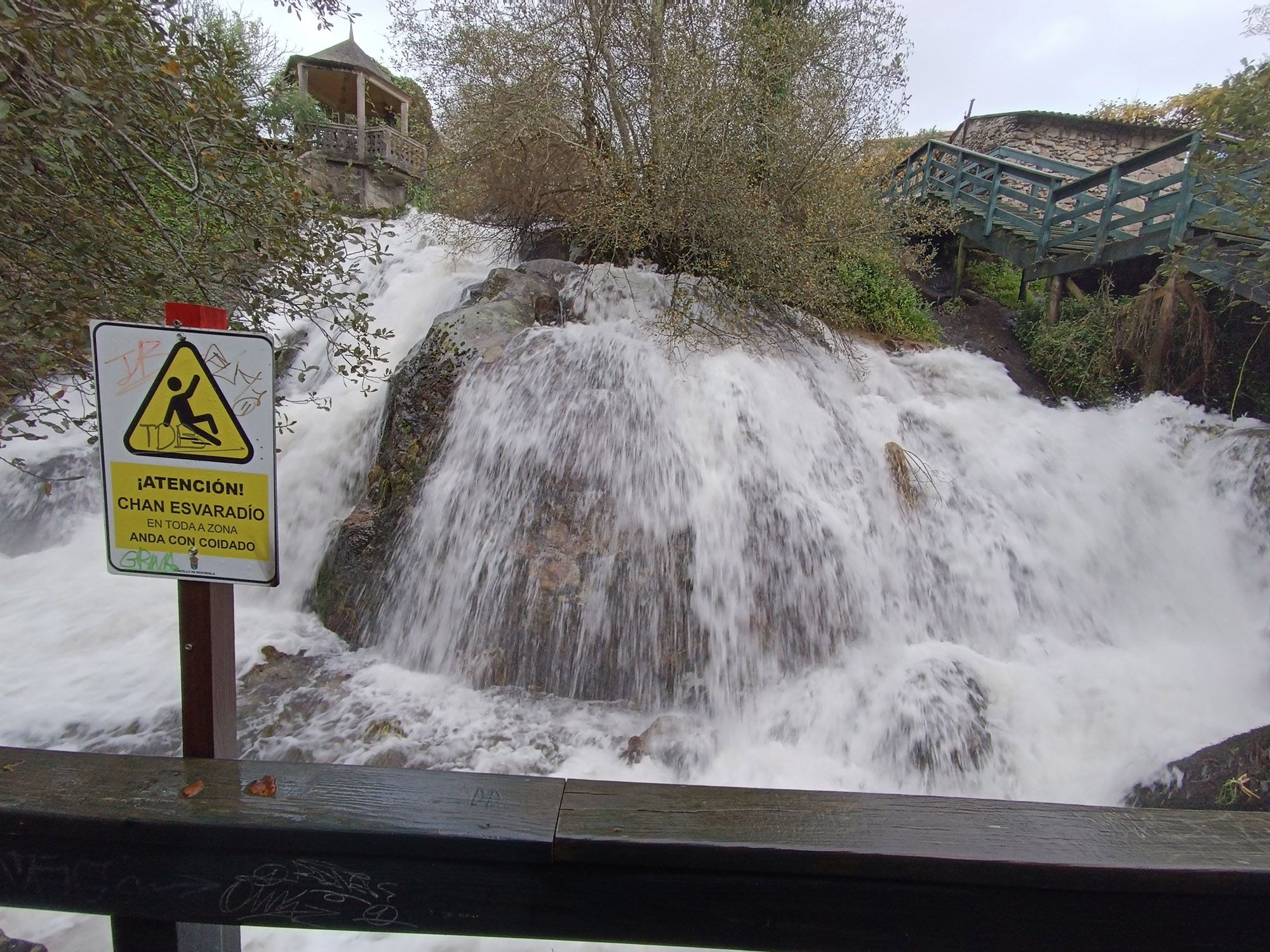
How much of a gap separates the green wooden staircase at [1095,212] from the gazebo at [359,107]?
9507 millimetres

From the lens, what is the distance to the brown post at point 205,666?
5.01 ft

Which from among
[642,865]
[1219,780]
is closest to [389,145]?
[1219,780]

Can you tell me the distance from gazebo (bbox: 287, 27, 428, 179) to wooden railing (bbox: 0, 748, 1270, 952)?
1380cm

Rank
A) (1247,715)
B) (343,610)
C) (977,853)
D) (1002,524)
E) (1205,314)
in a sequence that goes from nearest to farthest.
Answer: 1. (977,853)
2. (1247,715)
3. (343,610)
4. (1002,524)
5. (1205,314)

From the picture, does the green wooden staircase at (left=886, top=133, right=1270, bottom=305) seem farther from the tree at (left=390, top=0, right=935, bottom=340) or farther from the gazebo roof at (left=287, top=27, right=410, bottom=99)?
the gazebo roof at (left=287, top=27, right=410, bottom=99)

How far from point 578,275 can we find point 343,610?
A: 166 inches

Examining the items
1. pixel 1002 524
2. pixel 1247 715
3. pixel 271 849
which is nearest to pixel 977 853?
pixel 271 849

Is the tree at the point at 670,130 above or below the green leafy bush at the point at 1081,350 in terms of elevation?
above

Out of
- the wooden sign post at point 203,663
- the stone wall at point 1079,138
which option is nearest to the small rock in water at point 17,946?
the wooden sign post at point 203,663

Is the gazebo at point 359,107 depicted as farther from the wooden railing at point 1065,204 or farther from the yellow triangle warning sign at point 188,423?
the yellow triangle warning sign at point 188,423

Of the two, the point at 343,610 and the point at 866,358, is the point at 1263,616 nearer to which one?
the point at 866,358

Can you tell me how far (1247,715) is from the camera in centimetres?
463

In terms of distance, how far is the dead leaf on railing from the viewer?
4.53 ft

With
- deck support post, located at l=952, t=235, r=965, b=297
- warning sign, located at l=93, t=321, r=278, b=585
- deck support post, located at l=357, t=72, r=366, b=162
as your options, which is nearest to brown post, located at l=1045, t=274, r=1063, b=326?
deck support post, located at l=952, t=235, r=965, b=297
